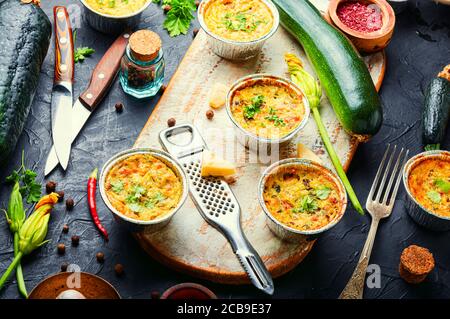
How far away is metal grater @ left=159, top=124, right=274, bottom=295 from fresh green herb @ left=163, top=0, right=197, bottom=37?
1.06 metres

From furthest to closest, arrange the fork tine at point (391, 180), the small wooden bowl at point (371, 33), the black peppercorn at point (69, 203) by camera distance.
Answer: the small wooden bowl at point (371, 33) → the fork tine at point (391, 180) → the black peppercorn at point (69, 203)

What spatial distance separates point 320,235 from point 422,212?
2.59ft

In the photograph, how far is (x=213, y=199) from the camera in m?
5.52


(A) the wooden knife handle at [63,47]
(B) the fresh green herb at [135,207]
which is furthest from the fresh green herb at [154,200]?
(A) the wooden knife handle at [63,47]

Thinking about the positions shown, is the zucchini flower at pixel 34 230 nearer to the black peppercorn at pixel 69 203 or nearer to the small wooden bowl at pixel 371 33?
the black peppercorn at pixel 69 203

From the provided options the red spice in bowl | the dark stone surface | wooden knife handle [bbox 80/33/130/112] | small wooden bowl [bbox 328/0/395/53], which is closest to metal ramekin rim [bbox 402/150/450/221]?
the dark stone surface

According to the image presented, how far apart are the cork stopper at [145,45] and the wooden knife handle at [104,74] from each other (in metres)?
0.28

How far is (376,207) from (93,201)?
1940 millimetres

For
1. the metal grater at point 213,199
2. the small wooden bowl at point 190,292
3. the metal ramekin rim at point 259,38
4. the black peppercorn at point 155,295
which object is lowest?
the black peppercorn at point 155,295

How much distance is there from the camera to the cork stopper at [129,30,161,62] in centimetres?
590

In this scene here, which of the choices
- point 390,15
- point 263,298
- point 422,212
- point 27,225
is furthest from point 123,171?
point 390,15

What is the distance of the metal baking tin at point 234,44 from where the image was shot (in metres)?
6.20

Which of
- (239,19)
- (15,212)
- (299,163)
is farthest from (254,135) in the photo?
(15,212)

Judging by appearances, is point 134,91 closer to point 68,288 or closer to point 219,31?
point 219,31
